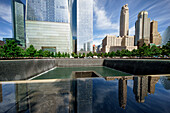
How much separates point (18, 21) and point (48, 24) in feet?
301

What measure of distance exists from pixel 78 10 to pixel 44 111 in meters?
86.6

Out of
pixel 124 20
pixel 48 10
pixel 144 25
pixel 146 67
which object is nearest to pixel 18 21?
pixel 48 10

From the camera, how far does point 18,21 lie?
101312 mm

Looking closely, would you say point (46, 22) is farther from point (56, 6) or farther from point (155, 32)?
point (155, 32)

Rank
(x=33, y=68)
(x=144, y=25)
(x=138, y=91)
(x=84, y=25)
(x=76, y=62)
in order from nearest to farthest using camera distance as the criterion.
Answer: (x=138, y=91)
(x=33, y=68)
(x=76, y=62)
(x=84, y=25)
(x=144, y=25)

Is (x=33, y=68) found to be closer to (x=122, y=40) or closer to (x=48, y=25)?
(x=48, y=25)

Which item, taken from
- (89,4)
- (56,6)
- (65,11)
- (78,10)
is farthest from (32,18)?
(89,4)

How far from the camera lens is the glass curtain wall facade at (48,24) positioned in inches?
1917

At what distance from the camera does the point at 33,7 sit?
166ft

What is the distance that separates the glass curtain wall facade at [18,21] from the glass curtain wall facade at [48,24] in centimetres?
7341

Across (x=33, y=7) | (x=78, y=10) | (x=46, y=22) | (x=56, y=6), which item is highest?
(x=78, y=10)

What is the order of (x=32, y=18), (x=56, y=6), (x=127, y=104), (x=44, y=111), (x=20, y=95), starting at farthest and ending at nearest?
1. (x=56, y=6)
2. (x=32, y=18)
3. (x=20, y=95)
4. (x=127, y=104)
5. (x=44, y=111)

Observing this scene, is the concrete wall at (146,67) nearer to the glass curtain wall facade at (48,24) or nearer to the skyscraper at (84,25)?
the glass curtain wall facade at (48,24)

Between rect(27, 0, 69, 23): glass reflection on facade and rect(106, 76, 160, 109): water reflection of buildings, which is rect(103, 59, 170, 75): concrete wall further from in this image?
rect(27, 0, 69, 23): glass reflection on facade
